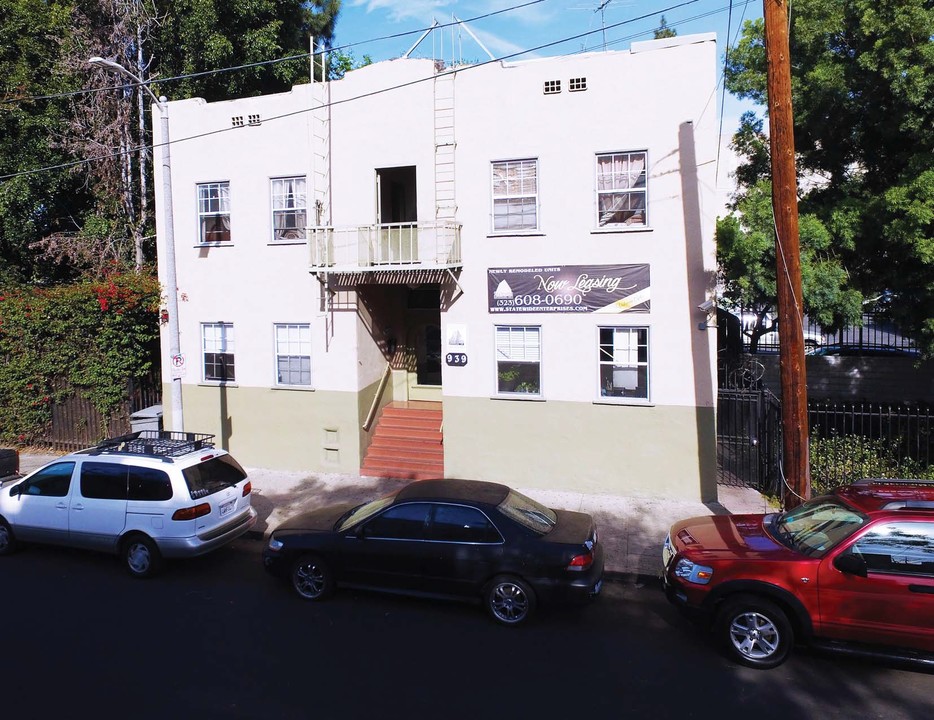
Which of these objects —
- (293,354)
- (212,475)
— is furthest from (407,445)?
(212,475)

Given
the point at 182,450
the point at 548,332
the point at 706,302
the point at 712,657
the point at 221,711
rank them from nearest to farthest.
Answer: the point at 221,711 → the point at 712,657 → the point at 182,450 → the point at 706,302 → the point at 548,332

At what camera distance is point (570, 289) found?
11.7 metres

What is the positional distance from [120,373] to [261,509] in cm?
618

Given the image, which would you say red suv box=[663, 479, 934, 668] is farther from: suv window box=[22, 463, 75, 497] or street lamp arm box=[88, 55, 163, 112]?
street lamp arm box=[88, 55, 163, 112]

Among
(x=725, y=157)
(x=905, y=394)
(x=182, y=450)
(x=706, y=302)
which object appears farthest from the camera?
(x=725, y=157)

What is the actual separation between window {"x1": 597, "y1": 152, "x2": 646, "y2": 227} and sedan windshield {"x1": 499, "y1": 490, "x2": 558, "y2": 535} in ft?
18.6

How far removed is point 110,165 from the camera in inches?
701

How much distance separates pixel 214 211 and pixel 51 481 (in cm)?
678

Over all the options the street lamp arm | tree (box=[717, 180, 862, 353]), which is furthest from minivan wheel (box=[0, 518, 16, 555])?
tree (box=[717, 180, 862, 353])

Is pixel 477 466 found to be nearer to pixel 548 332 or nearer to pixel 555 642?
pixel 548 332

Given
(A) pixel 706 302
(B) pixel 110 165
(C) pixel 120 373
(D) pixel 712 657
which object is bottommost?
(D) pixel 712 657

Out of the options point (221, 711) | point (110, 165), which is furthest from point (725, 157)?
point (221, 711)

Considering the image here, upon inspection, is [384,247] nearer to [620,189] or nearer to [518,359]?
[518,359]

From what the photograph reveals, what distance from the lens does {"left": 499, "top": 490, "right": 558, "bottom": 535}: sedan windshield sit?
737cm
